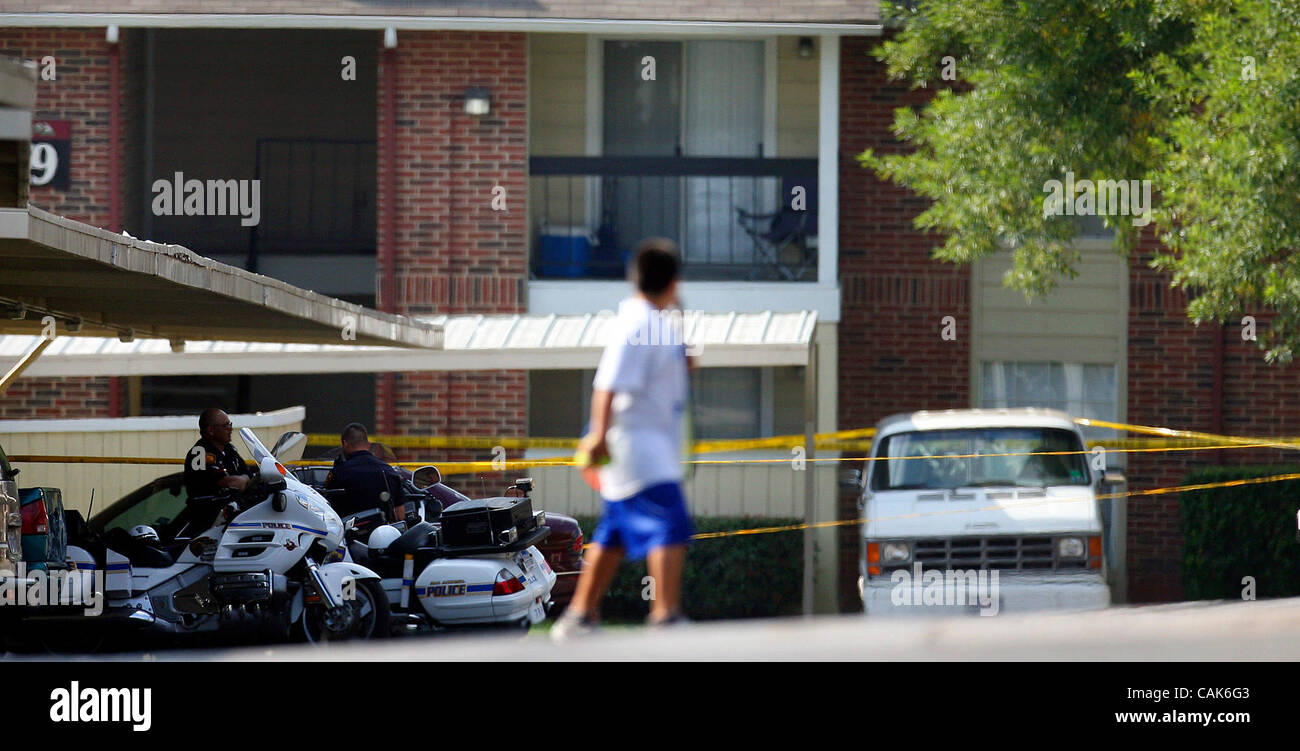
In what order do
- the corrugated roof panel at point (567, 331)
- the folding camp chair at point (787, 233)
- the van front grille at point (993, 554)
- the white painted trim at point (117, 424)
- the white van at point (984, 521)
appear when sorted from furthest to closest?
1. the folding camp chair at point (787, 233)
2. the corrugated roof panel at point (567, 331)
3. the white painted trim at point (117, 424)
4. the van front grille at point (993, 554)
5. the white van at point (984, 521)

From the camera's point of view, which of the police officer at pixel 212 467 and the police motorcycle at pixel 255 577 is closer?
the police motorcycle at pixel 255 577

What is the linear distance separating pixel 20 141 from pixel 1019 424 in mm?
8501

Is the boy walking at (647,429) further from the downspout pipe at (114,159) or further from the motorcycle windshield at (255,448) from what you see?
the downspout pipe at (114,159)

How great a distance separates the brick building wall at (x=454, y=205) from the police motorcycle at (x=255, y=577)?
25.0 ft

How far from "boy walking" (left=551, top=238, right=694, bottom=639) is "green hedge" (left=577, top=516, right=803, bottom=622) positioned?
993 cm

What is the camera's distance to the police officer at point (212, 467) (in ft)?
31.6

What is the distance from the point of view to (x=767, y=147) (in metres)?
17.6

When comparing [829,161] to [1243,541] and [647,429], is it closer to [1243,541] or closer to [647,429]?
[1243,541]

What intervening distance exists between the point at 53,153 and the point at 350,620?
9970 mm

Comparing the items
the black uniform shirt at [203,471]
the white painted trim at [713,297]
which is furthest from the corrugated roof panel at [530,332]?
the black uniform shirt at [203,471]

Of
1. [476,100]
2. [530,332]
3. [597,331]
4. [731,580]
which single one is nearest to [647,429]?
[597,331]

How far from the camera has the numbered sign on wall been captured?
1691 cm

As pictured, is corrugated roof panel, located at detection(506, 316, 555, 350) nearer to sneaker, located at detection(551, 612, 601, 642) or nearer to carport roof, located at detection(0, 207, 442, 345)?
carport roof, located at detection(0, 207, 442, 345)
